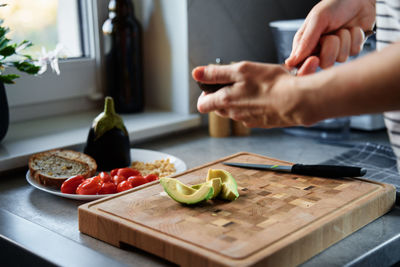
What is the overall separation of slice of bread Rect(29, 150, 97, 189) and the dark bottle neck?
1.56 feet

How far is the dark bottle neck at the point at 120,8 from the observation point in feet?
4.78

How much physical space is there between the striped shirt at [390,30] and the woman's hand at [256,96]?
0.43m

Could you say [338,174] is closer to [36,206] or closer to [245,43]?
[36,206]

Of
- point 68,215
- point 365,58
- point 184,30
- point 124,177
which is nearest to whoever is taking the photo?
point 365,58

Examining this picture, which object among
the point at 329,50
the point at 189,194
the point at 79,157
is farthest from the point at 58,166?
the point at 329,50

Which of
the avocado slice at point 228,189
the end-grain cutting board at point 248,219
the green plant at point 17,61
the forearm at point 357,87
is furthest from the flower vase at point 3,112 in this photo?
the forearm at point 357,87

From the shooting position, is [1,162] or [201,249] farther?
[1,162]

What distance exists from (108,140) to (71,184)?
18 centimetres

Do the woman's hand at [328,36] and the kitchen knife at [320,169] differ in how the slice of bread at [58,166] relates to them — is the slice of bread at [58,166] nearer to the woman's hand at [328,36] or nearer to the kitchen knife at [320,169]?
the kitchen knife at [320,169]

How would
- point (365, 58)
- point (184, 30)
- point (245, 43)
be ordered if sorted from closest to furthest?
1. point (365, 58)
2. point (184, 30)
3. point (245, 43)

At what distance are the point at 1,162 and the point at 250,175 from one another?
55 centimetres

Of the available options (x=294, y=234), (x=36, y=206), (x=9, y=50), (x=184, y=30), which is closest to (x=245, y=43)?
(x=184, y=30)

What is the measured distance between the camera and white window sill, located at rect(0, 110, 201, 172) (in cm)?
122

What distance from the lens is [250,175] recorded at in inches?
38.9
